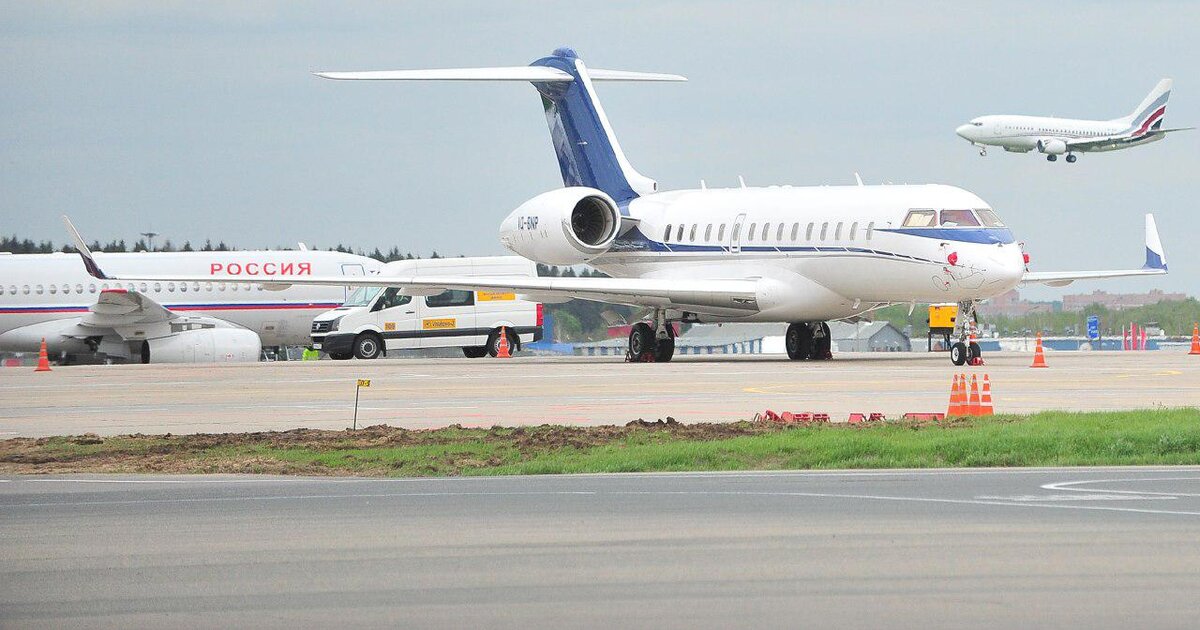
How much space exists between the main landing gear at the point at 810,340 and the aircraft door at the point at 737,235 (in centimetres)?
271

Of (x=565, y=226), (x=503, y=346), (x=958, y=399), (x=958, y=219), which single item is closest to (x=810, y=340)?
(x=565, y=226)

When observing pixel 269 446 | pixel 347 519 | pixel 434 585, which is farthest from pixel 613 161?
pixel 434 585

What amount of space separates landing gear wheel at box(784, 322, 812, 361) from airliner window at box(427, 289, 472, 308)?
38.1 feet

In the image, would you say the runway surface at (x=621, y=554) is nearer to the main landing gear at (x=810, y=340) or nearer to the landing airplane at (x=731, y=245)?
the landing airplane at (x=731, y=245)

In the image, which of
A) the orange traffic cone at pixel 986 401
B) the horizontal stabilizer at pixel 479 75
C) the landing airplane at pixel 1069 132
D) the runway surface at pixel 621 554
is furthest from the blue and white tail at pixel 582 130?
the landing airplane at pixel 1069 132

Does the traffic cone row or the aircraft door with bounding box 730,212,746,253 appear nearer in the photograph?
the traffic cone row

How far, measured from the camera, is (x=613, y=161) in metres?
46.1

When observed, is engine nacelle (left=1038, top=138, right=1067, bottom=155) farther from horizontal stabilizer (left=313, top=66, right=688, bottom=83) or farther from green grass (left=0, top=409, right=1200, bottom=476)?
green grass (left=0, top=409, right=1200, bottom=476)

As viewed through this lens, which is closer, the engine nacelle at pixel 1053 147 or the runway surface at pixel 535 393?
the runway surface at pixel 535 393

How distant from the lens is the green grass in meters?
17.0

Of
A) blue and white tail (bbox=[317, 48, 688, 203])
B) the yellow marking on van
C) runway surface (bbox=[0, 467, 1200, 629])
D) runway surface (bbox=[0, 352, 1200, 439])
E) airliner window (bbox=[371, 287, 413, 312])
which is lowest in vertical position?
runway surface (bbox=[0, 467, 1200, 629])

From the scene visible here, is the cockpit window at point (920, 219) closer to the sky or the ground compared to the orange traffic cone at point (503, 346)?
closer to the sky

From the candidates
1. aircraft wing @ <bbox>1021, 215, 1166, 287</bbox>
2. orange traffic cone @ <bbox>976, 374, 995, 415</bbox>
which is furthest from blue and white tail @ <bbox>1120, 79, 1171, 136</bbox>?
orange traffic cone @ <bbox>976, 374, 995, 415</bbox>

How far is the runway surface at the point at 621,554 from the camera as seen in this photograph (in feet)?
27.8
